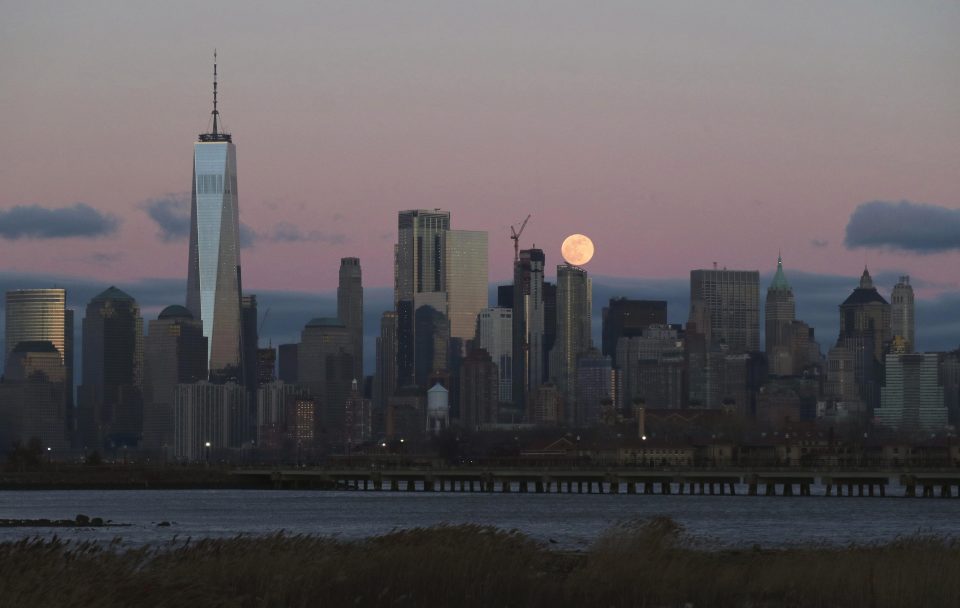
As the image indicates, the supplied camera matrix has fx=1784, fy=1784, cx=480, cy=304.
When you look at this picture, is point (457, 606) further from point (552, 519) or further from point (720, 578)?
point (552, 519)

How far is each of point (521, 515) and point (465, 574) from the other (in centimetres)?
7929

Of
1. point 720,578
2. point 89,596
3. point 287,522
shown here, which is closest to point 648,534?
point 720,578

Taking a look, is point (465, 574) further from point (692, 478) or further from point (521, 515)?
point (692, 478)

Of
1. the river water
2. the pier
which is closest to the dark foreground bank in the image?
the river water

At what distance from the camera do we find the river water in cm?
8369

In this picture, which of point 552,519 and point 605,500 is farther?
point 605,500

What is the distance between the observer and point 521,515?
380 ft

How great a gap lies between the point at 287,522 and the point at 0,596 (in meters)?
78.4

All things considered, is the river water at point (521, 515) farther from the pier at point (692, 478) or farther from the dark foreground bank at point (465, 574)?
the dark foreground bank at point (465, 574)

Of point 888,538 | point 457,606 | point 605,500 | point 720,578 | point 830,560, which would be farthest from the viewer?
point 605,500

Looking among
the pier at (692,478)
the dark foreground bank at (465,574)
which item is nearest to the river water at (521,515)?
the pier at (692,478)

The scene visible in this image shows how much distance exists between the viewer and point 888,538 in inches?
3174

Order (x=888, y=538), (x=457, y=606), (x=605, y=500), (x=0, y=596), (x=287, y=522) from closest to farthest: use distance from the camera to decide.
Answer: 1. (x=0, y=596)
2. (x=457, y=606)
3. (x=888, y=538)
4. (x=287, y=522)
5. (x=605, y=500)

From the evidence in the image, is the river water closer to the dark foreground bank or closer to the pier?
the pier
